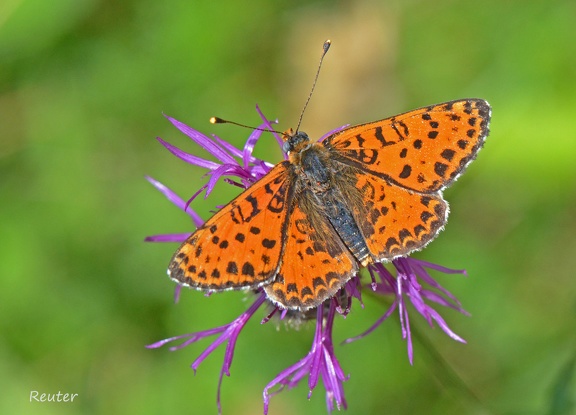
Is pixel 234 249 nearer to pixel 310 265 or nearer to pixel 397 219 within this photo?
pixel 310 265

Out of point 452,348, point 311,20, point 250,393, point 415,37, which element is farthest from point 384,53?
point 250,393

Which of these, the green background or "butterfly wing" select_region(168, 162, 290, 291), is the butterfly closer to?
"butterfly wing" select_region(168, 162, 290, 291)

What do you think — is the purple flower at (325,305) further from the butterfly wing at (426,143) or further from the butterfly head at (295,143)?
the butterfly wing at (426,143)

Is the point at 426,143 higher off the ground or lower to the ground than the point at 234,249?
higher

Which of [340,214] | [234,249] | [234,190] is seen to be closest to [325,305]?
[340,214]

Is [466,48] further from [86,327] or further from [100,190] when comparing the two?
[86,327]
